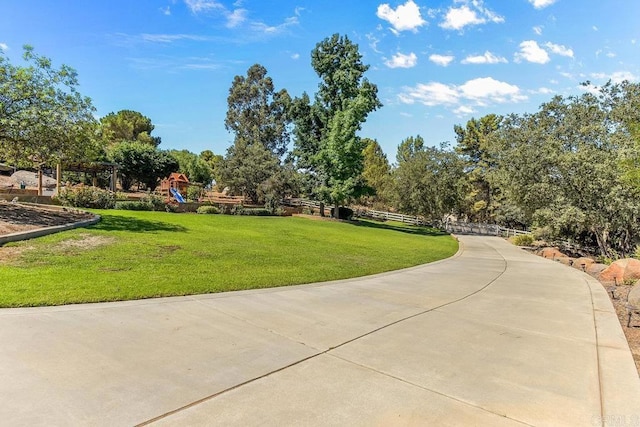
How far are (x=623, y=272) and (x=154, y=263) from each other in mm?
12674

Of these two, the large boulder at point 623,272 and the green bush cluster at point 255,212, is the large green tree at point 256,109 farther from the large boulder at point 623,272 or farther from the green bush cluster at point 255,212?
the large boulder at point 623,272

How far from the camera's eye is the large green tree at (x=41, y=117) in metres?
11.2

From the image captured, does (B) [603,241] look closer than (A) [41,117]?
No

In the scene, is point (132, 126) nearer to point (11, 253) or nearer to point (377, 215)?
point (377, 215)

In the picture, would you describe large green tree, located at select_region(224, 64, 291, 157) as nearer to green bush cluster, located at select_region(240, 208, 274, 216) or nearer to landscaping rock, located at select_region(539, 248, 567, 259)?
green bush cluster, located at select_region(240, 208, 274, 216)

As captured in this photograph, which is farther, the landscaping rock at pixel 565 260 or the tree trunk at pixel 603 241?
the tree trunk at pixel 603 241

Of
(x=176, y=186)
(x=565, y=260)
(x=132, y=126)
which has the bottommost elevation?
(x=565, y=260)

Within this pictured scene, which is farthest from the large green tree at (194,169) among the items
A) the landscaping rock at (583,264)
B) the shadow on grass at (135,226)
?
the landscaping rock at (583,264)

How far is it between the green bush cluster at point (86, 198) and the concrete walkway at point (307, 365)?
54.4ft

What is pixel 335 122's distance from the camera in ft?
105

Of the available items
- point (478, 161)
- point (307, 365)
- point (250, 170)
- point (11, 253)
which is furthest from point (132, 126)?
point (307, 365)

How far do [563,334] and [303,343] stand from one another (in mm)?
4014

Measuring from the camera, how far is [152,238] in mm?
11742

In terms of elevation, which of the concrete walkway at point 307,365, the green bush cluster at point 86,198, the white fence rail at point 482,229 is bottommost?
the white fence rail at point 482,229
